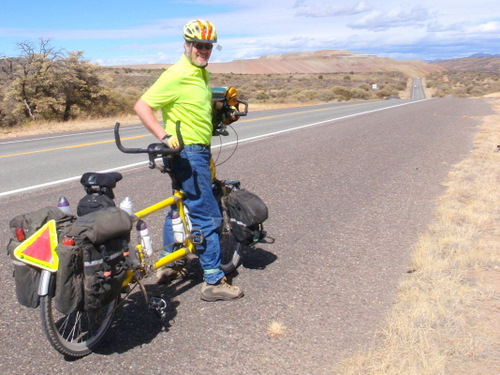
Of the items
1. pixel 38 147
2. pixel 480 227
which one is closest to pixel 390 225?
pixel 480 227

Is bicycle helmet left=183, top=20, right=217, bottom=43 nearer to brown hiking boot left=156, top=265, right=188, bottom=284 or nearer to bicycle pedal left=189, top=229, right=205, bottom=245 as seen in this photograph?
bicycle pedal left=189, top=229, right=205, bottom=245

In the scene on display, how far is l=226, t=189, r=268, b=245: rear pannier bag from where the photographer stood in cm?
391

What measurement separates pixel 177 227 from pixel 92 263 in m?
1.04

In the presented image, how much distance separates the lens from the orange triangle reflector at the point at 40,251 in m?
2.60

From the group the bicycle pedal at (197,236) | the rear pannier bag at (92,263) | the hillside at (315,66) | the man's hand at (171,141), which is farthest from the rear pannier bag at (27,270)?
the hillside at (315,66)

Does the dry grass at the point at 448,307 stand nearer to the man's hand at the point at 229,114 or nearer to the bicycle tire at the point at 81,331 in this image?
the bicycle tire at the point at 81,331

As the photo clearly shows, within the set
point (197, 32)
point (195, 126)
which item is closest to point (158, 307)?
point (195, 126)

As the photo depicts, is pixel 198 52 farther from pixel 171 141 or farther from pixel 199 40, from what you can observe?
pixel 171 141

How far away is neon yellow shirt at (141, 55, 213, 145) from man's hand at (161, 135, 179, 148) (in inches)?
6.6

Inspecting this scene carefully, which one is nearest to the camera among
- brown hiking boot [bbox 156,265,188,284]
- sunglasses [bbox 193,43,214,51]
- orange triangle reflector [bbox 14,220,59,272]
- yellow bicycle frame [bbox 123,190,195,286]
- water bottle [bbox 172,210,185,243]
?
orange triangle reflector [bbox 14,220,59,272]

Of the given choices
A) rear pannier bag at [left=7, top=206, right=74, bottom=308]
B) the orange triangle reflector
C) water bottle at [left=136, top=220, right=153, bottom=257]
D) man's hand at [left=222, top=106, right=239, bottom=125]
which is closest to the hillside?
man's hand at [left=222, top=106, right=239, bottom=125]

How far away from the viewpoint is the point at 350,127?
603 inches

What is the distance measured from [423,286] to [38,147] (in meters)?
11.2

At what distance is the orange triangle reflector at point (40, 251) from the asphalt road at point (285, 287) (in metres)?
0.72
